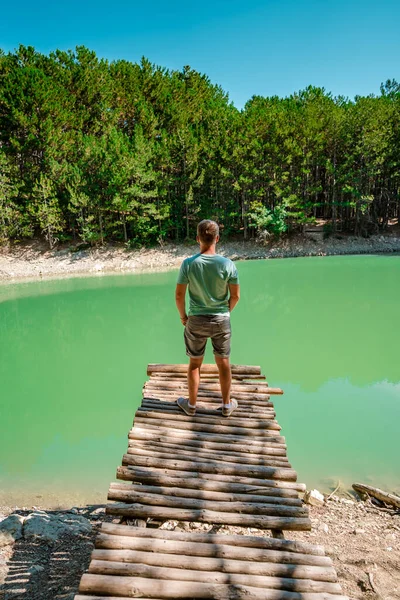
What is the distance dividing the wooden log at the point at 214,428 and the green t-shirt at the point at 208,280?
41.4 inches

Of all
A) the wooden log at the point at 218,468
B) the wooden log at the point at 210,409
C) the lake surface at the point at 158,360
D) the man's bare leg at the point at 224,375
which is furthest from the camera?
the lake surface at the point at 158,360

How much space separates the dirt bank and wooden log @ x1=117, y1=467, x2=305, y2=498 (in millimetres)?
678

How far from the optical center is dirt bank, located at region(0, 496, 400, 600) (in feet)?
8.59

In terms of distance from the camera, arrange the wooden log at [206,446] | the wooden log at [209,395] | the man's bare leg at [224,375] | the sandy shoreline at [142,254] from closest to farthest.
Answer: the wooden log at [206,446], the man's bare leg at [224,375], the wooden log at [209,395], the sandy shoreline at [142,254]

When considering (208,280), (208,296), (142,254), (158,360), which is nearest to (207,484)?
(208,296)

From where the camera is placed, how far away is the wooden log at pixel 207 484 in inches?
112

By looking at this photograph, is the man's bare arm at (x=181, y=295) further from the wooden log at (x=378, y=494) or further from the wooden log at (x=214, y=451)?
the wooden log at (x=378, y=494)

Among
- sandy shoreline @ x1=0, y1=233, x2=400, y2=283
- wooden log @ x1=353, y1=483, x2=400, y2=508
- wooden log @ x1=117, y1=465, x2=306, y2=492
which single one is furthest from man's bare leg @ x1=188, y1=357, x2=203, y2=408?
sandy shoreline @ x1=0, y1=233, x2=400, y2=283

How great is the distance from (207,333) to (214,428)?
88 centimetres

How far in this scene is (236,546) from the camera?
2.33m

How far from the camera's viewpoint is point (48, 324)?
13.0 metres

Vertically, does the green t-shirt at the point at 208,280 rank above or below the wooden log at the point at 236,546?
above

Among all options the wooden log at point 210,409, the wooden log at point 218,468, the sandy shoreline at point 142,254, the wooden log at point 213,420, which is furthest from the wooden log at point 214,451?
the sandy shoreline at point 142,254

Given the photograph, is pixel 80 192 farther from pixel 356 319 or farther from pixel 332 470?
pixel 332 470
